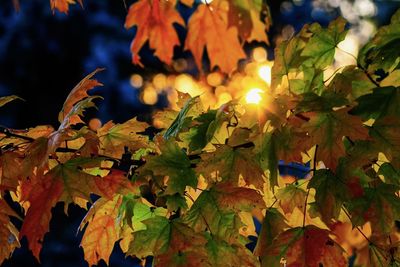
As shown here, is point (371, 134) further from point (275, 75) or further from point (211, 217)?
point (211, 217)

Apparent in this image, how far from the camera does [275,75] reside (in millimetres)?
1612

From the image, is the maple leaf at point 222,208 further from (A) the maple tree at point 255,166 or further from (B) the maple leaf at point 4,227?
(B) the maple leaf at point 4,227

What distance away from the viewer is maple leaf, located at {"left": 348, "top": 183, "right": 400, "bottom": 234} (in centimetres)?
149

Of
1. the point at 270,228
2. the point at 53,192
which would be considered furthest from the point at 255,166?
the point at 53,192

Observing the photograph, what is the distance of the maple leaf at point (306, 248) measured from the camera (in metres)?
1.48

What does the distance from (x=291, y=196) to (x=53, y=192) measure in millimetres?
695

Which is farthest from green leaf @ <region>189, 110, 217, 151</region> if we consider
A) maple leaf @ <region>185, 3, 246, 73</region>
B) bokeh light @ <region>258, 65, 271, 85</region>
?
bokeh light @ <region>258, 65, 271, 85</region>

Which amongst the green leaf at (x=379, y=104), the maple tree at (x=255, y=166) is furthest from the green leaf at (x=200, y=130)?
the green leaf at (x=379, y=104)

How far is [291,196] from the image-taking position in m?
1.71

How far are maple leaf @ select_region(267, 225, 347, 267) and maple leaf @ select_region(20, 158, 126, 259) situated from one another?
18.3 inches

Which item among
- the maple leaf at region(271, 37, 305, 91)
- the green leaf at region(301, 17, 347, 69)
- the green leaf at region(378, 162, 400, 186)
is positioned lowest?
the green leaf at region(378, 162, 400, 186)

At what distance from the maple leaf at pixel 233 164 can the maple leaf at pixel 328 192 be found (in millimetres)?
141

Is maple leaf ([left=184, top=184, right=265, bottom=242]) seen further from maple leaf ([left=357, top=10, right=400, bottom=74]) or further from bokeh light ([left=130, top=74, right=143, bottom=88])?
bokeh light ([left=130, top=74, right=143, bottom=88])

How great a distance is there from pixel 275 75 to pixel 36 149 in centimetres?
67
